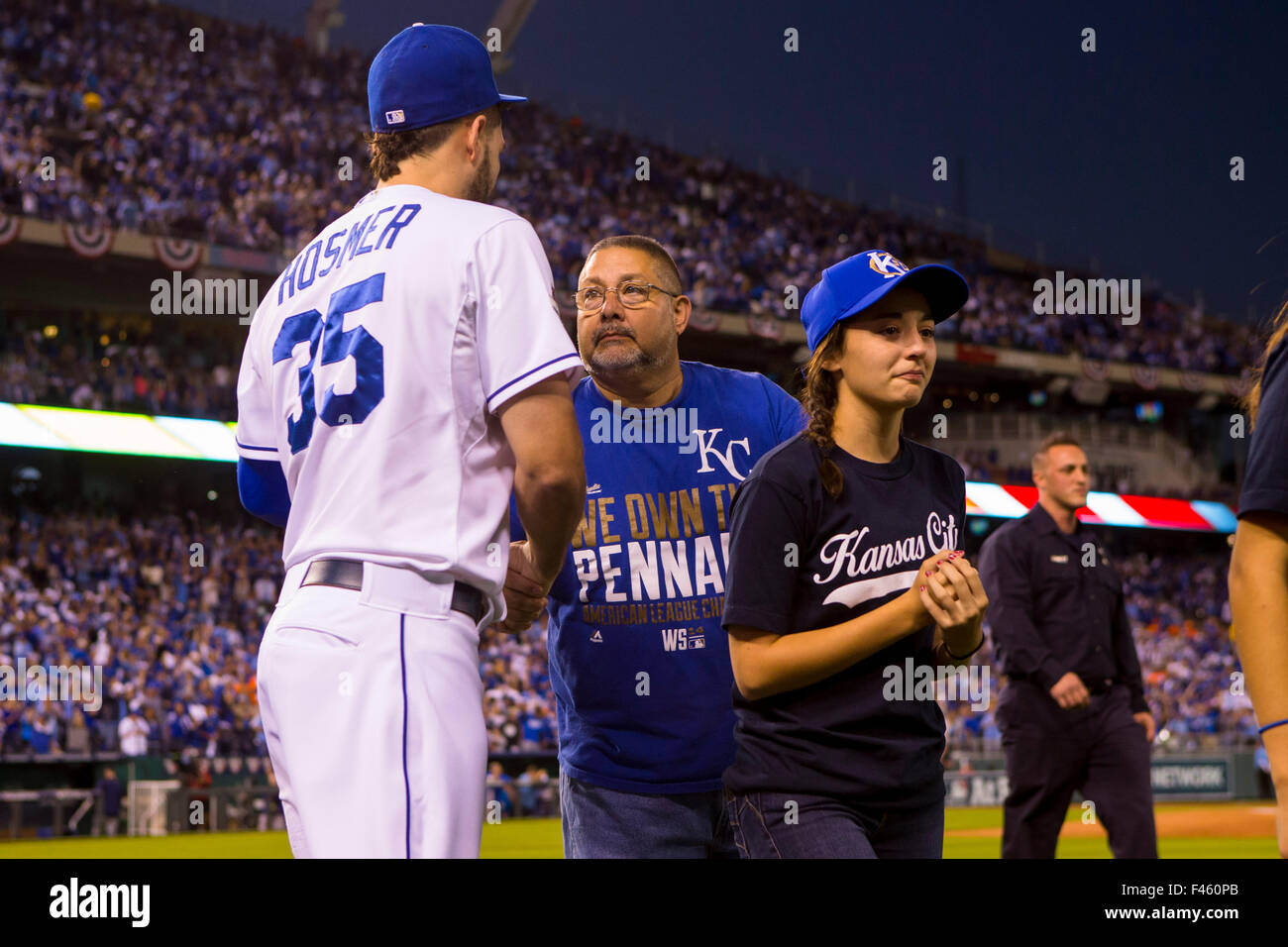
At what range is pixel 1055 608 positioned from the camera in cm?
742

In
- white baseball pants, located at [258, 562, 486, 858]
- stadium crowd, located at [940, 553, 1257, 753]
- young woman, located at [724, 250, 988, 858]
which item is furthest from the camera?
stadium crowd, located at [940, 553, 1257, 753]

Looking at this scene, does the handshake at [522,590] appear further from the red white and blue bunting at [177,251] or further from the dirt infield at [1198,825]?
the red white and blue bunting at [177,251]

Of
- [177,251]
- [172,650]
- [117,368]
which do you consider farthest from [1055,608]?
[117,368]

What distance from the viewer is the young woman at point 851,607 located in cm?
286

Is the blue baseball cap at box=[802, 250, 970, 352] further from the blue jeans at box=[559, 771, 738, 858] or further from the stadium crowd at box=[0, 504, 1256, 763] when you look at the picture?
the stadium crowd at box=[0, 504, 1256, 763]

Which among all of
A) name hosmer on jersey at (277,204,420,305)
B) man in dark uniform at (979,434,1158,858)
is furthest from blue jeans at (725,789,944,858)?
man in dark uniform at (979,434,1158,858)

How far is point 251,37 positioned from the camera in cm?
3008

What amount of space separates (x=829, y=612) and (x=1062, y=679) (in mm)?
4430

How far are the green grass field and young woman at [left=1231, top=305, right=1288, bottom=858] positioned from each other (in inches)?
409

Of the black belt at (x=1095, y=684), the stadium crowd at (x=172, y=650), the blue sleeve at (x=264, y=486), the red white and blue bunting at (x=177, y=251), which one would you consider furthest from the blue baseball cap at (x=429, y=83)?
the red white and blue bunting at (x=177, y=251)

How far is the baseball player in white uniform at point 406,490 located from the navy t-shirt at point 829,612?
52cm

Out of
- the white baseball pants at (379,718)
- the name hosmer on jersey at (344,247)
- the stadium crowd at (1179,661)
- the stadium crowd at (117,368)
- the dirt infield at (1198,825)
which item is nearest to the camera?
the white baseball pants at (379,718)

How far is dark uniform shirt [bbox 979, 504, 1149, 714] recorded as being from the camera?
7.24m
